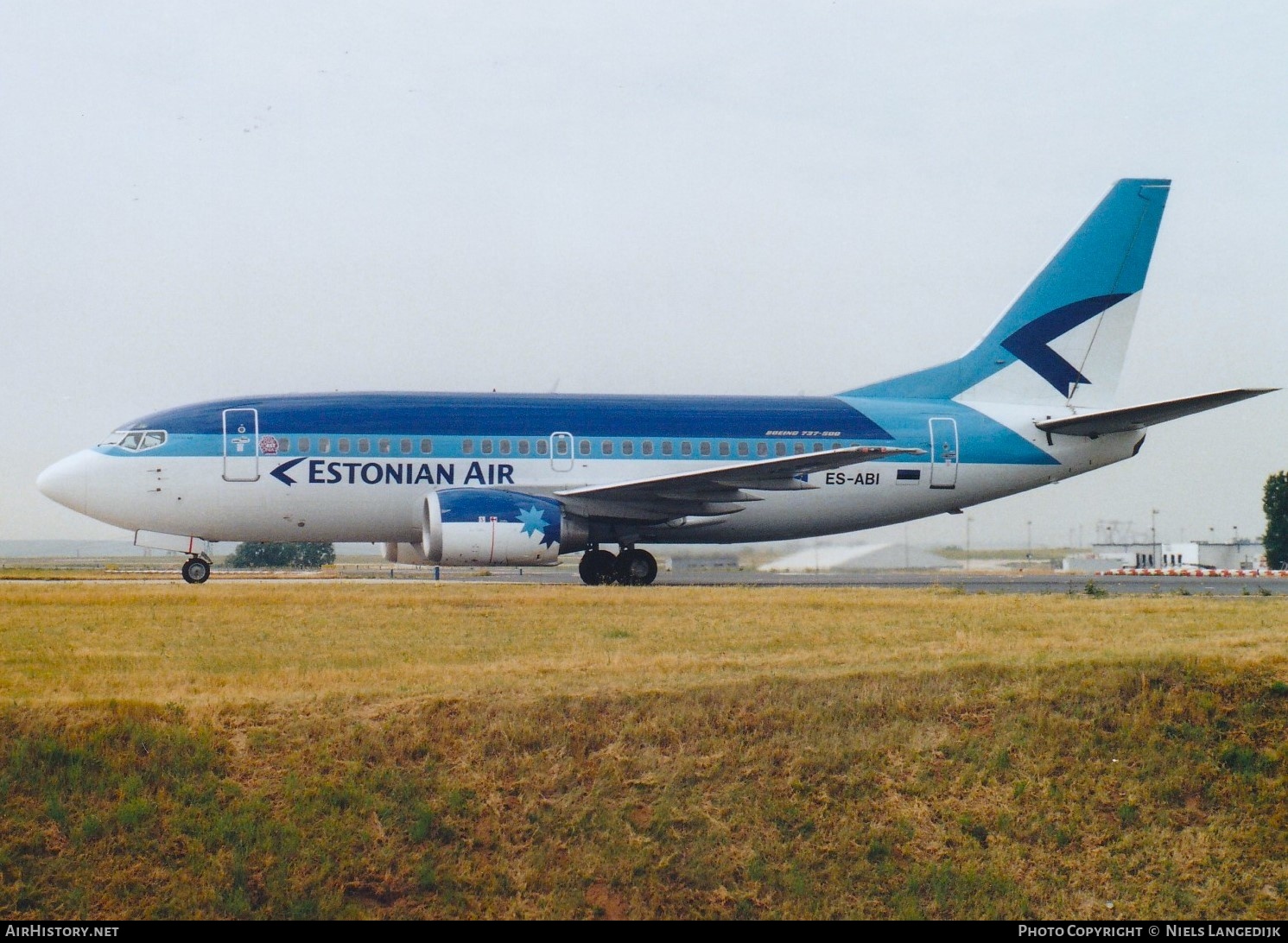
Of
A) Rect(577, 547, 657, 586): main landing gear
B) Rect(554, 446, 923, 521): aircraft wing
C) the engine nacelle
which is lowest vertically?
Rect(577, 547, 657, 586): main landing gear

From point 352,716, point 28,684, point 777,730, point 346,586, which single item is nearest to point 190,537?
point 346,586

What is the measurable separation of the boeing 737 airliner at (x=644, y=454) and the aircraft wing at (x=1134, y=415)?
0.08 metres

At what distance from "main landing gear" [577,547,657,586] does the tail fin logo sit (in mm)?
10386

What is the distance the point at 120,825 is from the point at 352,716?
2.26 metres

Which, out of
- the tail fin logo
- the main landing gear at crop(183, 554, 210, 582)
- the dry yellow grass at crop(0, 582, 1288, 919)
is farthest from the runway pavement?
the dry yellow grass at crop(0, 582, 1288, 919)

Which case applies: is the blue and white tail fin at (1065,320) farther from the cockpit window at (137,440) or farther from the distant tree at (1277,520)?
the distant tree at (1277,520)

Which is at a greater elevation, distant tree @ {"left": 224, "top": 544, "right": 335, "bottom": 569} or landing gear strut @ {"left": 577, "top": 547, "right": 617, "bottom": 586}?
landing gear strut @ {"left": 577, "top": 547, "right": 617, "bottom": 586}

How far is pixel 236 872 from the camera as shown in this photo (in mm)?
10930

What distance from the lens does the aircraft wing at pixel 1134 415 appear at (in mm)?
25844

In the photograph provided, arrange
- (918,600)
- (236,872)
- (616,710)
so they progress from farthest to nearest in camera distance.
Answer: (918,600) < (616,710) < (236,872)

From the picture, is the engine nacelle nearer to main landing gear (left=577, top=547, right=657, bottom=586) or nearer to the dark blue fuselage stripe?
the dark blue fuselage stripe

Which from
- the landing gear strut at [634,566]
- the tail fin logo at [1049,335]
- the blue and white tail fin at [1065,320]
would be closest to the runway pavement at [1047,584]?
the landing gear strut at [634,566]

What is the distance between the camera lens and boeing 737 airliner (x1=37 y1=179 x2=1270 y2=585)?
2647 centimetres
